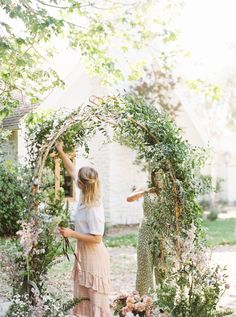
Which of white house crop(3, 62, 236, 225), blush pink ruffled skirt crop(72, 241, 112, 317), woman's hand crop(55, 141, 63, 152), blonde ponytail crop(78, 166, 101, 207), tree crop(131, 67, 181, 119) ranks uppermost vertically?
tree crop(131, 67, 181, 119)

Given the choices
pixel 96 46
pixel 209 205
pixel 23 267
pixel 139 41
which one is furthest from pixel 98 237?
pixel 209 205

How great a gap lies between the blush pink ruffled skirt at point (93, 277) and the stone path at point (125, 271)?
1.30 m

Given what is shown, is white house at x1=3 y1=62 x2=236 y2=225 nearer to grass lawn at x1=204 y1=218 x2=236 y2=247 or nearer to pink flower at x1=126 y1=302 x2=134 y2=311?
grass lawn at x1=204 y1=218 x2=236 y2=247

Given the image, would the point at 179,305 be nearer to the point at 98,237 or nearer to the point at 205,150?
the point at 98,237

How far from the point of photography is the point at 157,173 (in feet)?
21.1

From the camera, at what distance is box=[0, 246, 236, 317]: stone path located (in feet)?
28.8

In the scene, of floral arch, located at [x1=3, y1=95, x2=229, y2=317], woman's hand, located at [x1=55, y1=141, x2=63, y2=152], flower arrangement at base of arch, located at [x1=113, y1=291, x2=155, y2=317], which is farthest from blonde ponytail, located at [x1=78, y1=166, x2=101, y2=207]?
flower arrangement at base of arch, located at [x1=113, y1=291, x2=155, y2=317]

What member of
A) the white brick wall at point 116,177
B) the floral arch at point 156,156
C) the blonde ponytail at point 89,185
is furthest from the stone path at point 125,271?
the white brick wall at point 116,177

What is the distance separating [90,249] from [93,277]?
304mm

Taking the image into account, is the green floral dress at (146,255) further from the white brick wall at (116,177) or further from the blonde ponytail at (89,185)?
the white brick wall at (116,177)

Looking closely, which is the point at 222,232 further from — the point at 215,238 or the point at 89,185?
the point at 89,185

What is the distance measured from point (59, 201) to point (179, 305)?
1631 millimetres

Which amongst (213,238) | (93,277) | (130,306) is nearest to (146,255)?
(130,306)

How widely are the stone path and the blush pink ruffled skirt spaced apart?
1.30 meters
